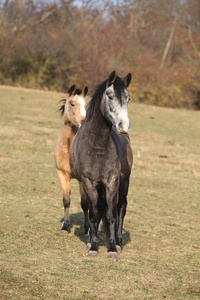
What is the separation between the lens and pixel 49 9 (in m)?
47.7

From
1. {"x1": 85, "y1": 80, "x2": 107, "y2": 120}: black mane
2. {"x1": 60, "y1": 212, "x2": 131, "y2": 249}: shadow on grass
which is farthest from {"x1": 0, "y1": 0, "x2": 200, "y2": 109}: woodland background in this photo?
{"x1": 85, "y1": 80, "x2": 107, "y2": 120}: black mane

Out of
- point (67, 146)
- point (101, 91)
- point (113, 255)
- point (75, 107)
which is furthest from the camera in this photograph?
point (75, 107)

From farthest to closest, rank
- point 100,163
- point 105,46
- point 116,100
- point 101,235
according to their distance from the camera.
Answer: point 105,46 → point 101,235 → point 100,163 → point 116,100

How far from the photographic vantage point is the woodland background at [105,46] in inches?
1405

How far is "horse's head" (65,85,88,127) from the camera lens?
7676mm

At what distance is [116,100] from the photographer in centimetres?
546

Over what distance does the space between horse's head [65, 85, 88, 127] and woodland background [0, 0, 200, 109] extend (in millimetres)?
22755

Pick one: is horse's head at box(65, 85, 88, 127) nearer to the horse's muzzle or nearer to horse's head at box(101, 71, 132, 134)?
horse's head at box(101, 71, 132, 134)

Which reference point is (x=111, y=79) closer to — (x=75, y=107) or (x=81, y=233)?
(x=75, y=107)

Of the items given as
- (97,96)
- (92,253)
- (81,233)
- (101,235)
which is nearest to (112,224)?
(92,253)

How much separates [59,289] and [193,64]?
3983cm

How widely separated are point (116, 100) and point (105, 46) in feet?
115

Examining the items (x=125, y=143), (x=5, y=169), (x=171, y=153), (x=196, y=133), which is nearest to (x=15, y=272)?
(x=125, y=143)

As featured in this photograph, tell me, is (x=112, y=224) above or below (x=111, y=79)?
below
